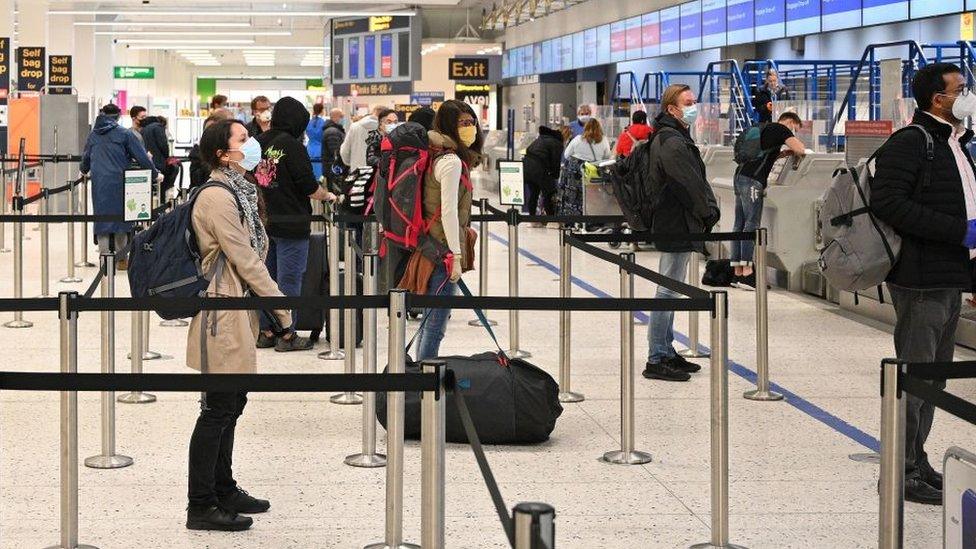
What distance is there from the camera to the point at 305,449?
20.5 ft

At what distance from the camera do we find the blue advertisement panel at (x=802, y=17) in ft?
58.2

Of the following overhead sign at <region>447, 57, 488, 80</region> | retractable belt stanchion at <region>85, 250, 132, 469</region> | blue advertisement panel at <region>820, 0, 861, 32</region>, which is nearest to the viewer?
retractable belt stanchion at <region>85, 250, 132, 469</region>

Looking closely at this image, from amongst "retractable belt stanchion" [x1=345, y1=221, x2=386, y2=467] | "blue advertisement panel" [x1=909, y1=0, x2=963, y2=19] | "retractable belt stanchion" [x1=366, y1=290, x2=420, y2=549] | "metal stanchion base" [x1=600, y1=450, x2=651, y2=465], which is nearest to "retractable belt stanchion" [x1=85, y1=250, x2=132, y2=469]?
"retractable belt stanchion" [x1=345, y1=221, x2=386, y2=467]

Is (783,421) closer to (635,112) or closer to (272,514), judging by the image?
(272,514)

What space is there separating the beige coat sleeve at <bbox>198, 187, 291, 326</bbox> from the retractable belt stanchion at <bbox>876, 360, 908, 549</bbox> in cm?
224

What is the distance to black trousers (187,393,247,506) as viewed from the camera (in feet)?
16.1

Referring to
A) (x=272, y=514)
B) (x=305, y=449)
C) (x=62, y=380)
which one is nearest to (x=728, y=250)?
(x=305, y=449)

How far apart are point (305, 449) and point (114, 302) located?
1422mm

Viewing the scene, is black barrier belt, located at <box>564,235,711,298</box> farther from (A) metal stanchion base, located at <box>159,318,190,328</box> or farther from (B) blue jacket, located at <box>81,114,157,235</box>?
(B) blue jacket, located at <box>81,114,157,235</box>

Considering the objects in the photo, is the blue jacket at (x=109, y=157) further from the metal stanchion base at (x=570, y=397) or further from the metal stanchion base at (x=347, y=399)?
the metal stanchion base at (x=570, y=397)

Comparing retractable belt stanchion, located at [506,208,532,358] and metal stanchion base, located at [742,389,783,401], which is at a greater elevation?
retractable belt stanchion, located at [506,208,532,358]

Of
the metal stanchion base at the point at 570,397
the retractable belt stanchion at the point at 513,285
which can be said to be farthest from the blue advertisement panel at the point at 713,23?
the metal stanchion base at the point at 570,397

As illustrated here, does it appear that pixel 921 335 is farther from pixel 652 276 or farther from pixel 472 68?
pixel 472 68

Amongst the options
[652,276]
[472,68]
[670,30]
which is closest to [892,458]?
[652,276]
